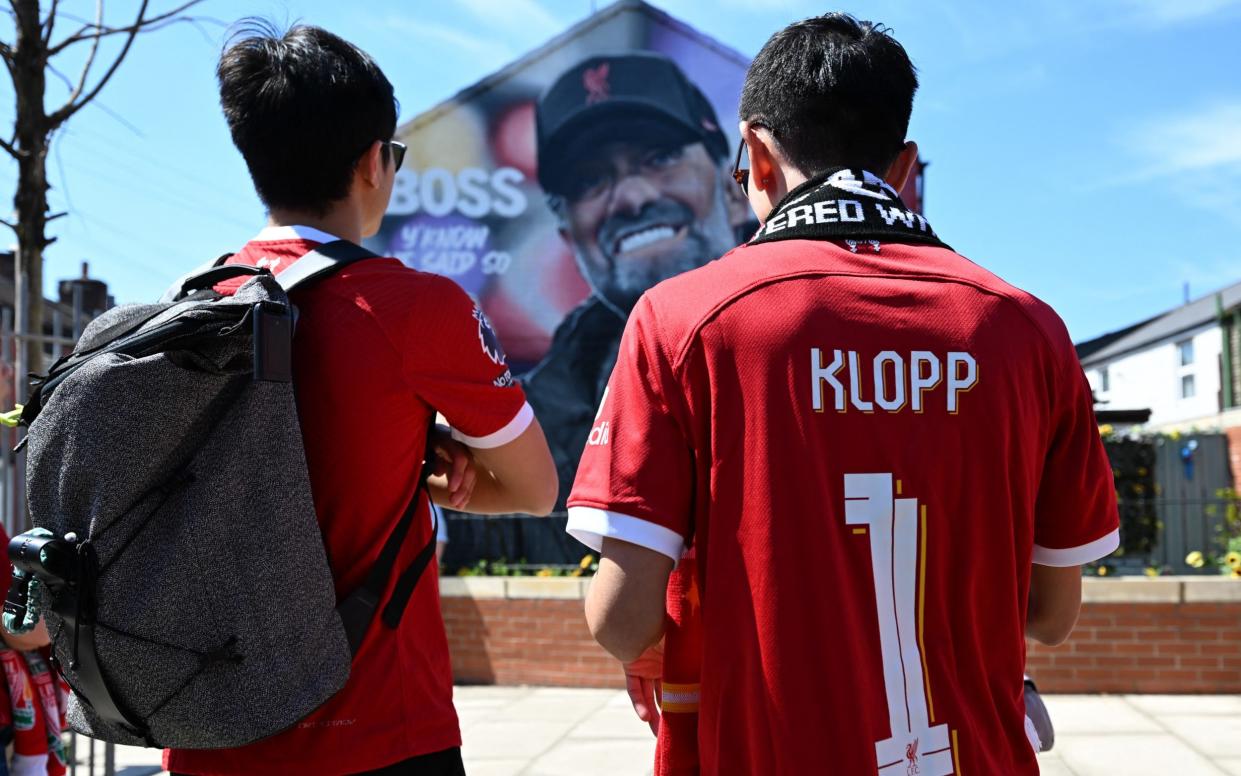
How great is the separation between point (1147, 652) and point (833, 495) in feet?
24.7

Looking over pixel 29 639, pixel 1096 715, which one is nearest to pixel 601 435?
pixel 29 639

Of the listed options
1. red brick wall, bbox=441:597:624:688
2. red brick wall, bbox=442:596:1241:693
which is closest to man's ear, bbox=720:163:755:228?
red brick wall, bbox=441:597:624:688

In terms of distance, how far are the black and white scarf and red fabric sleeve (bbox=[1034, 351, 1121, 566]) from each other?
0.33 meters

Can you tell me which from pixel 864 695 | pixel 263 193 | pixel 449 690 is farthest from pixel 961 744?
pixel 263 193

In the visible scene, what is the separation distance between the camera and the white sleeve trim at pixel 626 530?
5.19 feet

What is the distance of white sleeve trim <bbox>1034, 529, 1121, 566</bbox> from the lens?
5.81 feet

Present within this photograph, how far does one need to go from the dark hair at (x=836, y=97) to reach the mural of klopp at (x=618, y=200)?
12.7 metres

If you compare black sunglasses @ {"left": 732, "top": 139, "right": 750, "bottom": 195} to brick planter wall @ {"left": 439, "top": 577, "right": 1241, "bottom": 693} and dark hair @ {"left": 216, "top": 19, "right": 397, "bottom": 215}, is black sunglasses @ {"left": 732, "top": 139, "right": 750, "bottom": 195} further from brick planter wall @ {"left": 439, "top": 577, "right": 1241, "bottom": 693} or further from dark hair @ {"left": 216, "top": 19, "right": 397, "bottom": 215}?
brick planter wall @ {"left": 439, "top": 577, "right": 1241, "bottom": 693}

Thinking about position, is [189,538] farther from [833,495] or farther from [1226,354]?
[1226,354]

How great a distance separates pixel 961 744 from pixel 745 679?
331 millimetres

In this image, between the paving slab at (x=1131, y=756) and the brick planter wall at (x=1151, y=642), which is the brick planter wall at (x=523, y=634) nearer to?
the brick planter wall at (x=1151, y=642)

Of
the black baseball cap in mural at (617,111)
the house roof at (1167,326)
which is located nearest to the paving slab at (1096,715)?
the black baseball cap in mural at (617,111)

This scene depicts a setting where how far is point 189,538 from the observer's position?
1.63 meters

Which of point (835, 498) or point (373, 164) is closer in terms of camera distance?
point (835, 498)
